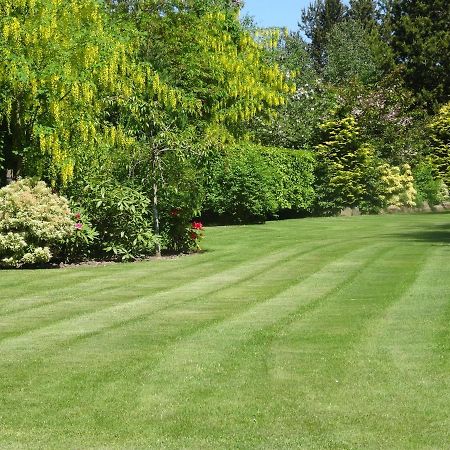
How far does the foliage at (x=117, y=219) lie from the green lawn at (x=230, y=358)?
2410mm

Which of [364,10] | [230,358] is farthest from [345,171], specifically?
[364,10]

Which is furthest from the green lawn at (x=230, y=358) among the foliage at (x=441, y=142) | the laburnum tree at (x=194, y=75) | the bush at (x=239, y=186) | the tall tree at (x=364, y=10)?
the tall tree at (x=364, y=10)

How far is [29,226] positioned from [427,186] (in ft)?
81.9

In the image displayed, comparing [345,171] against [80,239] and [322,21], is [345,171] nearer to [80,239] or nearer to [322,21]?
[80,239]

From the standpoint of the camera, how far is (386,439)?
543 centimetres

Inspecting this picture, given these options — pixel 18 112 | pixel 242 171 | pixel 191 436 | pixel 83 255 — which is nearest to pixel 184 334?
pixel 191 436

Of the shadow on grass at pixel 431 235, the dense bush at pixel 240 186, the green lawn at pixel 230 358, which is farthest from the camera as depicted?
the dense bush at pixel 240 186

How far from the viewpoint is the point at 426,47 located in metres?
49.0

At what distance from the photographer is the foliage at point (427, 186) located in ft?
121

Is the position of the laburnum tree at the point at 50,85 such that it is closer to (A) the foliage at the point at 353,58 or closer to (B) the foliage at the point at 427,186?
(B) the foliage at the point at 427,186

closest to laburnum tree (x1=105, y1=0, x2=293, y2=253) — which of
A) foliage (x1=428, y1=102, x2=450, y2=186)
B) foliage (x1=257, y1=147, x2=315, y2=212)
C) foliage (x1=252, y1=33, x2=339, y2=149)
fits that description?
foliage (x1=257, y1=147, x2=315, y2=212)

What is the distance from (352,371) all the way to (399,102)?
32.7m

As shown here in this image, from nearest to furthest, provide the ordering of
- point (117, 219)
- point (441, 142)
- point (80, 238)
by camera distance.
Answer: point (80, 238) → point (117, 219) → point (441, 142)

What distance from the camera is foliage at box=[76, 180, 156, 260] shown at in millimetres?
16625
